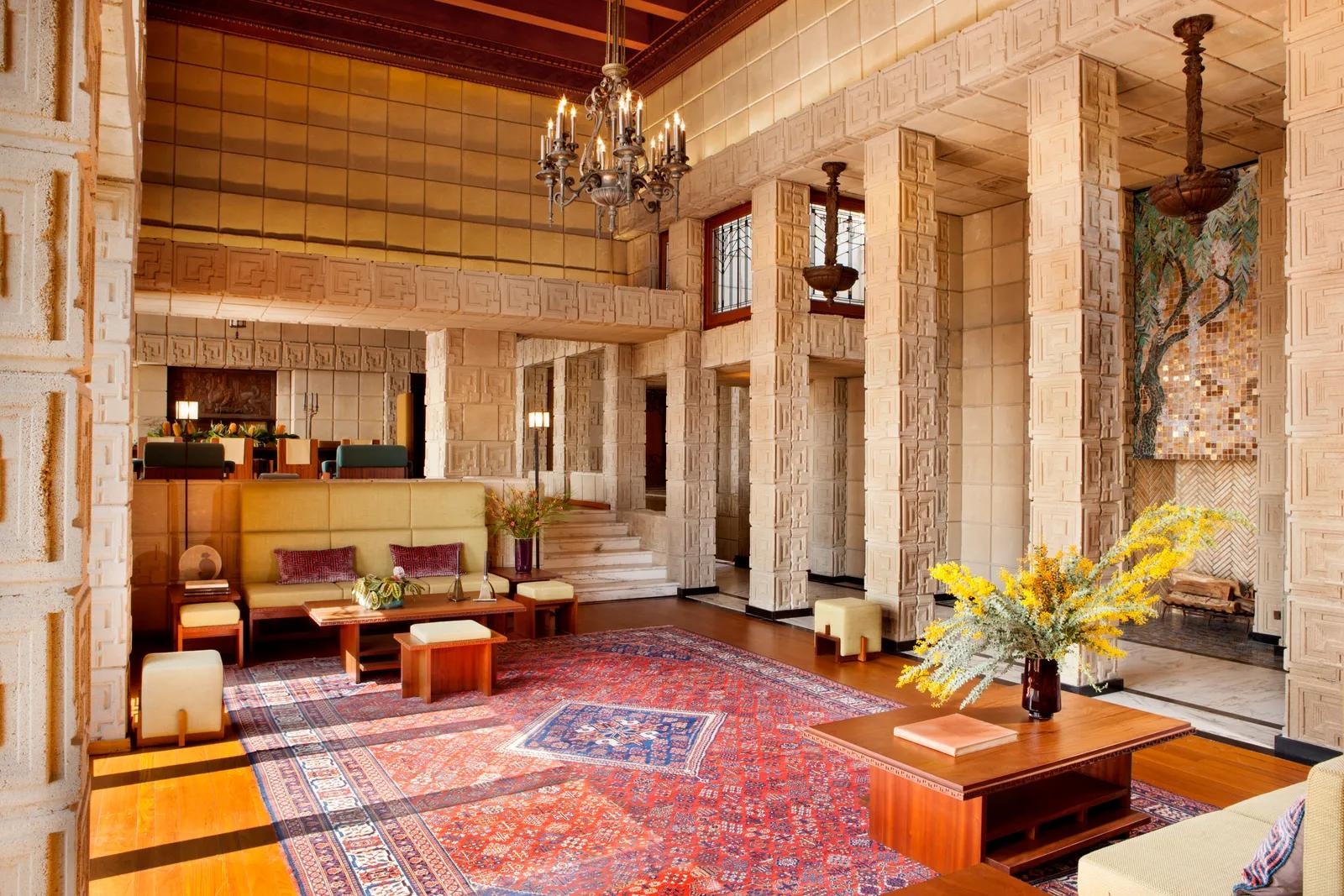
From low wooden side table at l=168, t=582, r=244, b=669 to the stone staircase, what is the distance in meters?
3.67

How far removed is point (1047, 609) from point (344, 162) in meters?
9.95

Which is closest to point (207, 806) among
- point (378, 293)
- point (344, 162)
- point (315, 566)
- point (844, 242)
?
point (315, 566)

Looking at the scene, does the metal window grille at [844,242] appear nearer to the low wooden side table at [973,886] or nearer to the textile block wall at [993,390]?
the textile block wall at [993,390]

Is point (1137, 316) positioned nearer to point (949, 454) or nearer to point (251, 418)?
point (949, 454)

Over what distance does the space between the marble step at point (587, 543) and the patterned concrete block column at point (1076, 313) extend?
19.6 feet

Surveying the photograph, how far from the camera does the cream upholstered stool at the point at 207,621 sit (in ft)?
21.5

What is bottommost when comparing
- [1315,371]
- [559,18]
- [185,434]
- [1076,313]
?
[185,434]

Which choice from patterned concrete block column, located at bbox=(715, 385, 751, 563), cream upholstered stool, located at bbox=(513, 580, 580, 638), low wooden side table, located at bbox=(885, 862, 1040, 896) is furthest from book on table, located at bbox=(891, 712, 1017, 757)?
patterned concrete block column, located at bbox=(715, 385, 751, 563)

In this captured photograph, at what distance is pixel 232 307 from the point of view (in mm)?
9266

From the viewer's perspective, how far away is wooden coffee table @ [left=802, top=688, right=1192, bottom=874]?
3510 millimetres

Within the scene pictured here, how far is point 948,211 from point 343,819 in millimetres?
9700

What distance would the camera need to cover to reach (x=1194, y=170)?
245 inches

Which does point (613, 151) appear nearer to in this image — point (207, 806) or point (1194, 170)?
point (1194, 170)

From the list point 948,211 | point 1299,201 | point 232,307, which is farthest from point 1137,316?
point 232,307
